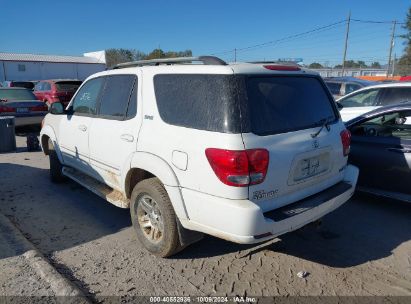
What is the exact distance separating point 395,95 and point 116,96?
6287 mm

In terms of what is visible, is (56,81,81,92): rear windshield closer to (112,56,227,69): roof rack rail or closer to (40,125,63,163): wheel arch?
(40,125,63,163): wheel arch

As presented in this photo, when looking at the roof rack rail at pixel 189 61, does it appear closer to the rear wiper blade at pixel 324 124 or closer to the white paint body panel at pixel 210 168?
Answer: the white paint body panel at pixel 210 168

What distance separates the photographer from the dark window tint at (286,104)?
288 centimetres

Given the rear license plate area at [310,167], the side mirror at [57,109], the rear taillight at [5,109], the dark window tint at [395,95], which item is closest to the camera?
the rear license plate area at [310,167]

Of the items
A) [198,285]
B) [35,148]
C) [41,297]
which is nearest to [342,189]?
[198,285]

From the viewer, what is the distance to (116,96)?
4102 mm

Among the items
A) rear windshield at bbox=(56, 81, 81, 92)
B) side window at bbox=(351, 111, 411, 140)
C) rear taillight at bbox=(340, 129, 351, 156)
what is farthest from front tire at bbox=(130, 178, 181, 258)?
rear windshield at bbox=(56, 81, 81, 92)

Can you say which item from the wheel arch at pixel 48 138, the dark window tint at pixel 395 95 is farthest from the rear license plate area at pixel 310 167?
the dark window tint at pixel 395 95

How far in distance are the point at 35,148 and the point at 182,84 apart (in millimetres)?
7039

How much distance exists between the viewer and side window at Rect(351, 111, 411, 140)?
4973 mm

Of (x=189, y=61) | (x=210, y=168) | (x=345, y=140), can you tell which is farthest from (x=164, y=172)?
(x=345, y=140)

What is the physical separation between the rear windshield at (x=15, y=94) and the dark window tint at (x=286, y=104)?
10.3m

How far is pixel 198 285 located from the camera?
3.13 meters

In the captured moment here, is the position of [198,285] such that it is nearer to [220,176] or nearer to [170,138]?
[220,176]
